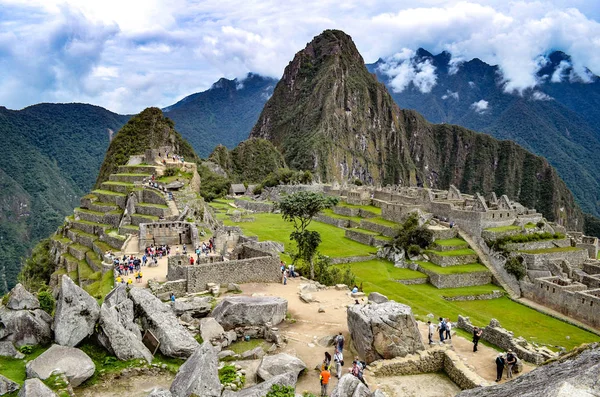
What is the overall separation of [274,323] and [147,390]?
5.59 meters

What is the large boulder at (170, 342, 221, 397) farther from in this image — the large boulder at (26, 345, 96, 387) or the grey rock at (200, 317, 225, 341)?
the grey rock at (200, 317, 225, 341)

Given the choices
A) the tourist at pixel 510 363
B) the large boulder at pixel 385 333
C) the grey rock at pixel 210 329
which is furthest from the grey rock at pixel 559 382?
the grey rock at pixel 210 329

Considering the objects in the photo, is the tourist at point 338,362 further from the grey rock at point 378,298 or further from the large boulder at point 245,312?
the grey rock at point 378,298

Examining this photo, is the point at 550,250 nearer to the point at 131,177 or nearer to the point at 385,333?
the point at 385,333

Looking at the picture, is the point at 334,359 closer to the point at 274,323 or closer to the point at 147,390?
the point at 274,323

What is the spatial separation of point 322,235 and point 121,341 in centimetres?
4104

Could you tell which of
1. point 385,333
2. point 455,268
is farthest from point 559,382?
point 455,268

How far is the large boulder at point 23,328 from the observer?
1216cm

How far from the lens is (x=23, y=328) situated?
1233cm

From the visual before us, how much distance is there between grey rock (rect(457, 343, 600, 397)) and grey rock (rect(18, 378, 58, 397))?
326 inches

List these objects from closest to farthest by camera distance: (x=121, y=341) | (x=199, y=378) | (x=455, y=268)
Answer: (x=199, y=378) < (x=121, y=341) < (x=455, y=268)

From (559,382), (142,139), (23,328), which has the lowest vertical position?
(23,328)

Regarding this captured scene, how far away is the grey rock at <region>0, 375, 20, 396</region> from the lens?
998cm

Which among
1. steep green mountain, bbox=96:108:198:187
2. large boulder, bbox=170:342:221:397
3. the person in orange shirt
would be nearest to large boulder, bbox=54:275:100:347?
large boulder, bbox=170:342:221:397
